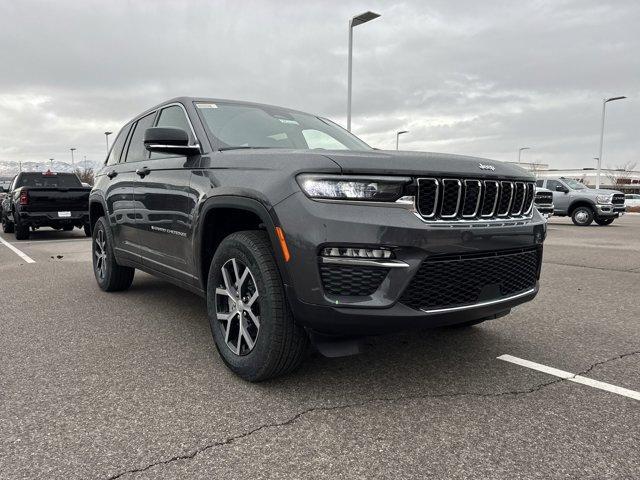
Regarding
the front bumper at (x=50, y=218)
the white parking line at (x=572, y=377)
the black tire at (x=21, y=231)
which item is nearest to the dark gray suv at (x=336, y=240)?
the white parking line at (x=572, y=377)

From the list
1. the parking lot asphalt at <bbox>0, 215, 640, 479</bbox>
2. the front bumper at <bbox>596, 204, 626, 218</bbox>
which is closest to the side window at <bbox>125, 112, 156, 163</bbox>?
the parking lot asphalt at <bbox>0, 215, 640, 479</bbox>

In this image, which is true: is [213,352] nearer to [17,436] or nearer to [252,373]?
[252,373]

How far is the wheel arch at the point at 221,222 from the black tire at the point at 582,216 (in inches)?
742

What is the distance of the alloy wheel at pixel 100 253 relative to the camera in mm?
5619

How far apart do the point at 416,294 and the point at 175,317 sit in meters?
2.68

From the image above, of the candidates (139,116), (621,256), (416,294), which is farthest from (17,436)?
(621,256)

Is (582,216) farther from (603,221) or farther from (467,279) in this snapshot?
(467,279)

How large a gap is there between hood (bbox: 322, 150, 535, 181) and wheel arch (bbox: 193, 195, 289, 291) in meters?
0.49

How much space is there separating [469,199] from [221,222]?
5.10 ft

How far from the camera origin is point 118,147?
562cm

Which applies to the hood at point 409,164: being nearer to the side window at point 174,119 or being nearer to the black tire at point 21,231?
the side window at point 174,119

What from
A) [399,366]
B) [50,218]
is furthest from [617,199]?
[399,366]

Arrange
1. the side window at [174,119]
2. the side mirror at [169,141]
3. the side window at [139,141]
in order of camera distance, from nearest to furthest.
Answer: the side mirror at [169,141]
the side window at [174,119]
the side window at [139,141]

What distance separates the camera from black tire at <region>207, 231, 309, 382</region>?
2.75m
